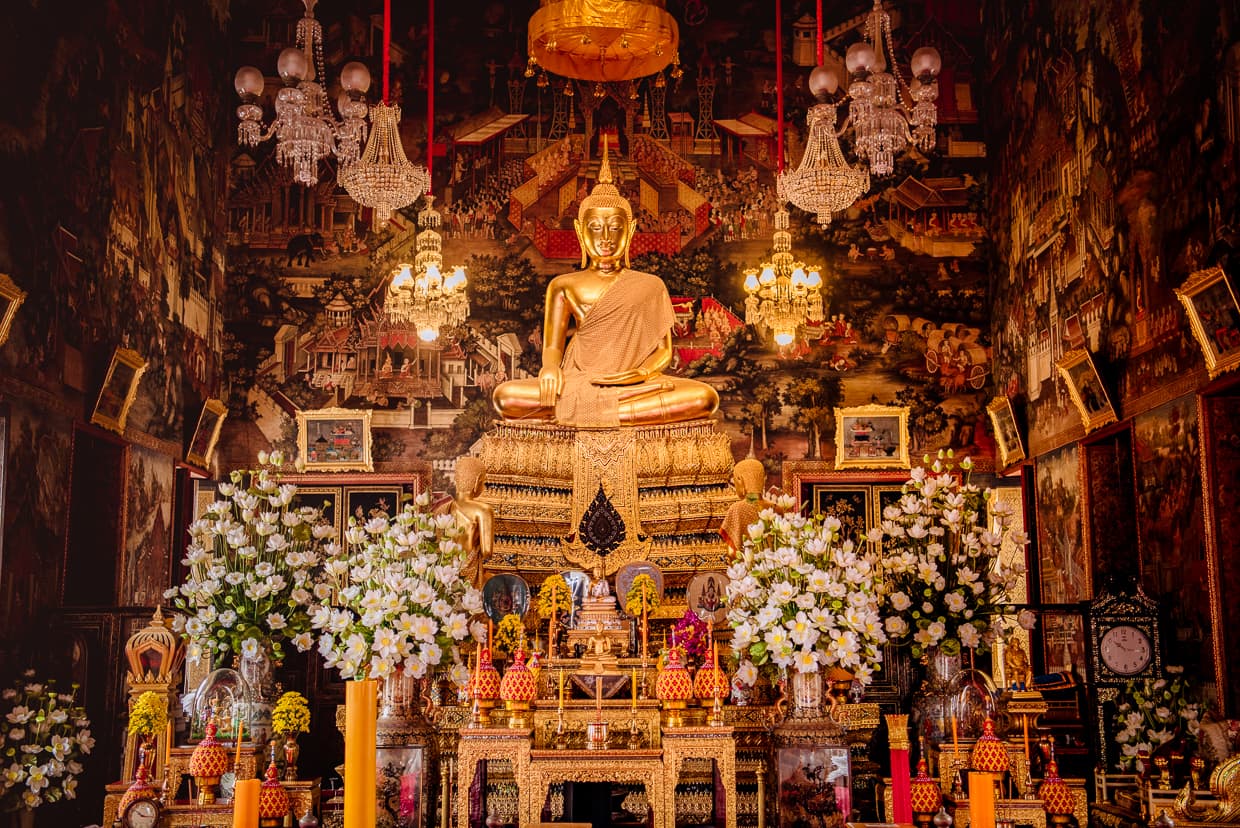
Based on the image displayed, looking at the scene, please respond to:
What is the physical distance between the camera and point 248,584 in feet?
21.8

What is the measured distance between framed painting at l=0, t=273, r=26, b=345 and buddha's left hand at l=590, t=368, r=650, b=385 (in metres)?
3.78

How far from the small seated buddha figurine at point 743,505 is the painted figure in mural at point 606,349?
899 mm

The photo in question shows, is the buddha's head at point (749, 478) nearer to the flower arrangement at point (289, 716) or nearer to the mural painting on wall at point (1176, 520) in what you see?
the mural painting on wall at point (1176, 520)

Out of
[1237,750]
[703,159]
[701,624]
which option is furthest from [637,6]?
[1237,750]

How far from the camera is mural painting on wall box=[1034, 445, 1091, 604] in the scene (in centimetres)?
992

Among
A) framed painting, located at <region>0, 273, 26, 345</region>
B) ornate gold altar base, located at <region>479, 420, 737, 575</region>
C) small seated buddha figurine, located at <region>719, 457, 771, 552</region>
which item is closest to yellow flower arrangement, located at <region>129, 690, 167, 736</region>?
framed painting, located at <region>0, 273, 26, 345</region>

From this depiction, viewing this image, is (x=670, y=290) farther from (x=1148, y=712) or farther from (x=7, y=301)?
(x=7, y=301)

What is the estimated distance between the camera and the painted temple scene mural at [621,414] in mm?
6422

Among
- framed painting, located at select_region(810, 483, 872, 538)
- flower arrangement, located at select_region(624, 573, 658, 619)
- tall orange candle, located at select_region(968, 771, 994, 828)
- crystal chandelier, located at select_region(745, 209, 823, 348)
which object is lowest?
tall orange candle, located at select_region(968, 771, 994, 828)

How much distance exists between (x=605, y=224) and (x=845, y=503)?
3609mm

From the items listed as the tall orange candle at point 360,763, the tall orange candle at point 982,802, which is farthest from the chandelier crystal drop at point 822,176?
the tall orange candle at point 360,763

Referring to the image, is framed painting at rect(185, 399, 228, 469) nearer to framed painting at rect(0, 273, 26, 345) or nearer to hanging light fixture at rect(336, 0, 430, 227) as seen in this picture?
hanging light fixture at rect(336, 0, 430, 227)

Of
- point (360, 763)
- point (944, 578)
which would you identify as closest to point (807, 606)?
point (944, 578)

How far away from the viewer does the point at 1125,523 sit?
9469 millimetres
